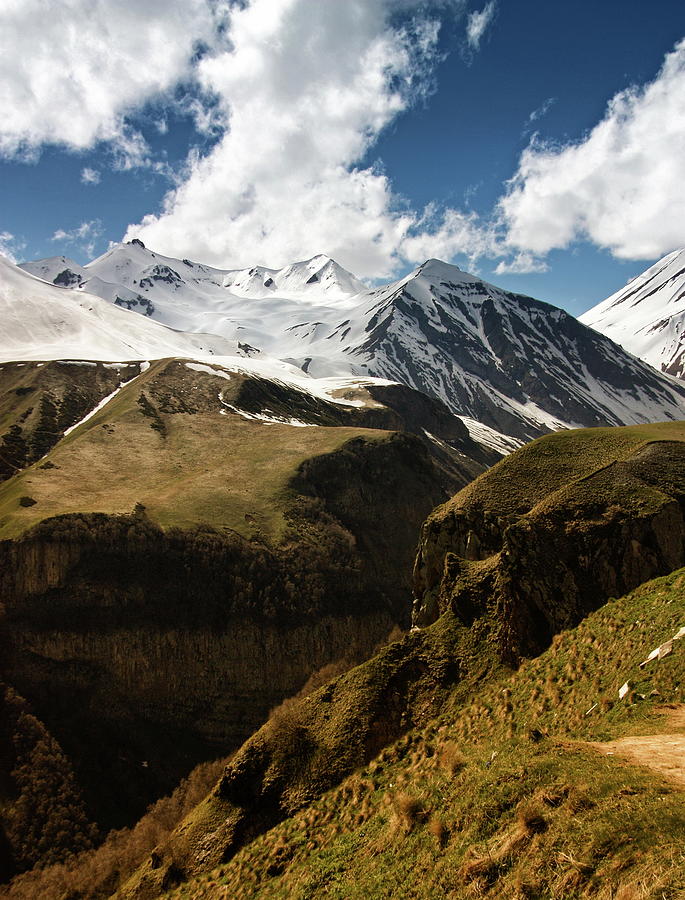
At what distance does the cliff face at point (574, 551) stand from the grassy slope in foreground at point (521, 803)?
211 cm

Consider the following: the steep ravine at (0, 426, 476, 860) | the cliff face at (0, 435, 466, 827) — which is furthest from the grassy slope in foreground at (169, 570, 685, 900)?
the steep ravine at (0, 426, 476, 860)

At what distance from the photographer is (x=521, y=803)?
13.8 metres

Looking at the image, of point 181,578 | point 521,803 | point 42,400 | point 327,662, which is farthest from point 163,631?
point 42,400

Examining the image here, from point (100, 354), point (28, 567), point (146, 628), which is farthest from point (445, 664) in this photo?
point (100, 354)

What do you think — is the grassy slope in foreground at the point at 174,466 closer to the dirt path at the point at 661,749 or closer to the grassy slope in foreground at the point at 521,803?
the grassy slope in foreground at the point at 521,803

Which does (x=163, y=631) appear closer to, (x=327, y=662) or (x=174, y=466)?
(x=327, y=662)

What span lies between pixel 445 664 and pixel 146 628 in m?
50.2

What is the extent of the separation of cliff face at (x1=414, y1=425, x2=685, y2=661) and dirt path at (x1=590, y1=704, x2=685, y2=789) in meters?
11.1

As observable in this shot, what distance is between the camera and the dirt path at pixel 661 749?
42.6 feet

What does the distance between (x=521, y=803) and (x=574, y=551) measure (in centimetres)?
1757

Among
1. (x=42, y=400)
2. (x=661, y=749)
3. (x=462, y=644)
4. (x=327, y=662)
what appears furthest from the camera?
(x=42, y=400)

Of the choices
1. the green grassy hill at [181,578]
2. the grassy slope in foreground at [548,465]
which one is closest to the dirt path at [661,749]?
the grassy slope in foreground at [548,465]

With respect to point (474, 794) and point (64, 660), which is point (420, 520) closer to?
point (64, 660)

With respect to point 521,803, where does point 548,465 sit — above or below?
above
